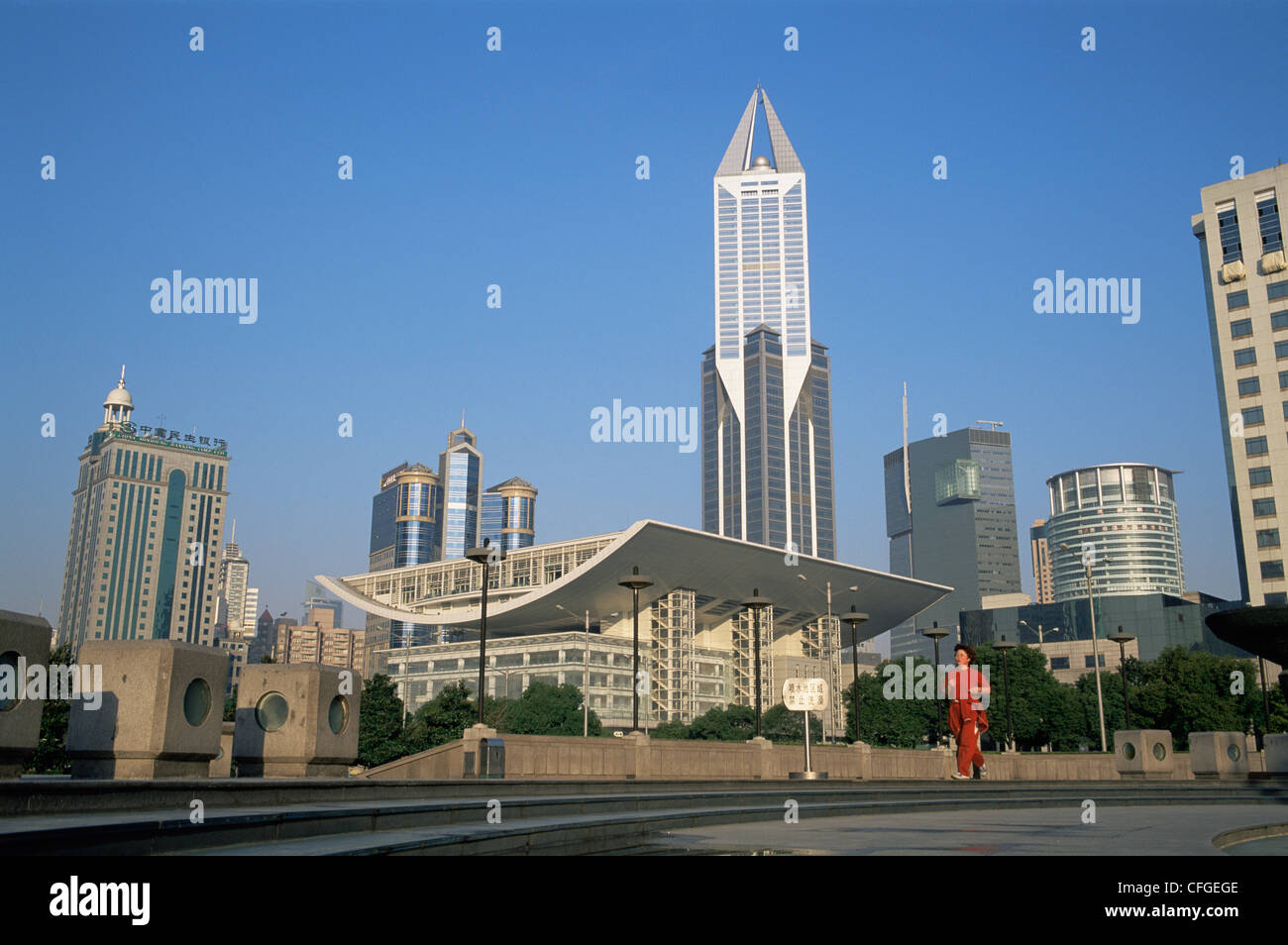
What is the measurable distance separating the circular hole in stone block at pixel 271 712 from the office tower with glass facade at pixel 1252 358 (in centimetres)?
9928

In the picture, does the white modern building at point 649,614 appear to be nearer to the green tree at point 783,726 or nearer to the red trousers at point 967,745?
the green tree at point 783,726

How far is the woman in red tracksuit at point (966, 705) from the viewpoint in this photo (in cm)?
2692

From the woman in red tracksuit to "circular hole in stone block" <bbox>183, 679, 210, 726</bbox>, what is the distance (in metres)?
17.6

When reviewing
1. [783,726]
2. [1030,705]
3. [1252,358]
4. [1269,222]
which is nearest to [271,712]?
[1030,705]

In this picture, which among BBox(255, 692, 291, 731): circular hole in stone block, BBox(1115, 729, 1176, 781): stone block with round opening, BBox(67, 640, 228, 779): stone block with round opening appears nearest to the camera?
BBox(67, 640, 228, 779): stone block with round opening

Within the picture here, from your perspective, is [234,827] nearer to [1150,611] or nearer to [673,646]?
[673,646]

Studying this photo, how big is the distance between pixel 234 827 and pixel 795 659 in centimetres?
13039

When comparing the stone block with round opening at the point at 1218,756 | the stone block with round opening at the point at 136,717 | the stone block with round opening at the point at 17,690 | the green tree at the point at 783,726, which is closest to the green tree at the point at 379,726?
the green tree at the point at 783,726

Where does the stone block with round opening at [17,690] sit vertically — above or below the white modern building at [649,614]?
below

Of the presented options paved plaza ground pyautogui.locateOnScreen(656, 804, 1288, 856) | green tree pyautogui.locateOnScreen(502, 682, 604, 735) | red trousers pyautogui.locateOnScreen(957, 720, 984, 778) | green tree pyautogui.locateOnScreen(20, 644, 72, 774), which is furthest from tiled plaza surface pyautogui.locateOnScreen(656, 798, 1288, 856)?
green tree pyautogui.locateOnScreen(502, 682, 604, 735)

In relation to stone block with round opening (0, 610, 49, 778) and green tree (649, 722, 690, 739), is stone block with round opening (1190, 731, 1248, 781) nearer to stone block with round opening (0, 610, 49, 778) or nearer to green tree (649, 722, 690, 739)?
stone block with round opening (0, 610, 49, 778)

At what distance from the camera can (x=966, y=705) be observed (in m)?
28.1

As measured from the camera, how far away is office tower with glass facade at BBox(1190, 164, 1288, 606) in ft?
319

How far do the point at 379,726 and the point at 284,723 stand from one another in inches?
1735
